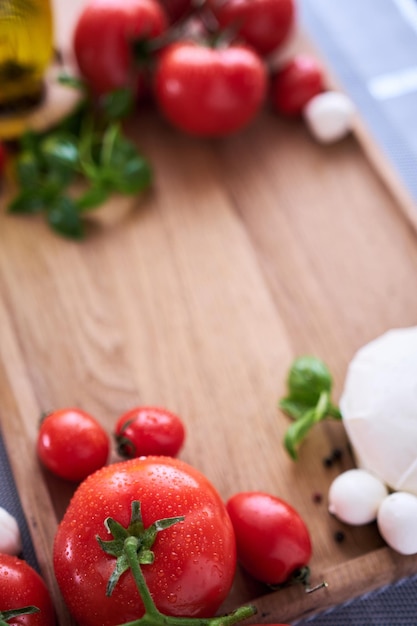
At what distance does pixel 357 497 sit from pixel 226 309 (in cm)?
26

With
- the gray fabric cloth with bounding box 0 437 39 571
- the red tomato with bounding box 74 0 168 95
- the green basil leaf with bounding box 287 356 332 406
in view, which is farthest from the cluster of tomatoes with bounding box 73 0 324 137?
the gray fabric cloth with bounding box 0 437 39 571

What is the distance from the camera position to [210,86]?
908mm

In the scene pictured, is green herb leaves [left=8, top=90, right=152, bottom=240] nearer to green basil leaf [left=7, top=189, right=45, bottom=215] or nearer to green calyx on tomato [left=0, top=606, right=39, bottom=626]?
green basil leaf [left=7, top=189, right=45, bottom=215]

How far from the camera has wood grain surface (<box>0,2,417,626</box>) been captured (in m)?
0.73

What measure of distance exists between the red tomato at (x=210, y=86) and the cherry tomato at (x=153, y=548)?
1.56 ft

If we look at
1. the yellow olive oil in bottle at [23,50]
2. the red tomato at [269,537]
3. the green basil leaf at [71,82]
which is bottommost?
the red tomato at [269,537]

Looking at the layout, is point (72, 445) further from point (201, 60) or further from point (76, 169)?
point (201, 60)

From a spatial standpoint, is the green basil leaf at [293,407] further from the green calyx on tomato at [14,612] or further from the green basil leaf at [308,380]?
the green calyx on tomato at [14,612]

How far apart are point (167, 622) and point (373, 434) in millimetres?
270

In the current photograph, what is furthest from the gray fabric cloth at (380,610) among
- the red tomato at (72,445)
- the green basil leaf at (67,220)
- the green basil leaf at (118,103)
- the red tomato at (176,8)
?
the red tomato at (176,8)

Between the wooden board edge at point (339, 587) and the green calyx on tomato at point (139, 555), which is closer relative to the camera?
the green calyx on tomato at point (139, 555)

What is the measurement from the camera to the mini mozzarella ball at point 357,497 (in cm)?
68

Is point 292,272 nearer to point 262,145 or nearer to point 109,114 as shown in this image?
point 262,145

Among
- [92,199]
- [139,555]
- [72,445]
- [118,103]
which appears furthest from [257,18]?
[139,555]
